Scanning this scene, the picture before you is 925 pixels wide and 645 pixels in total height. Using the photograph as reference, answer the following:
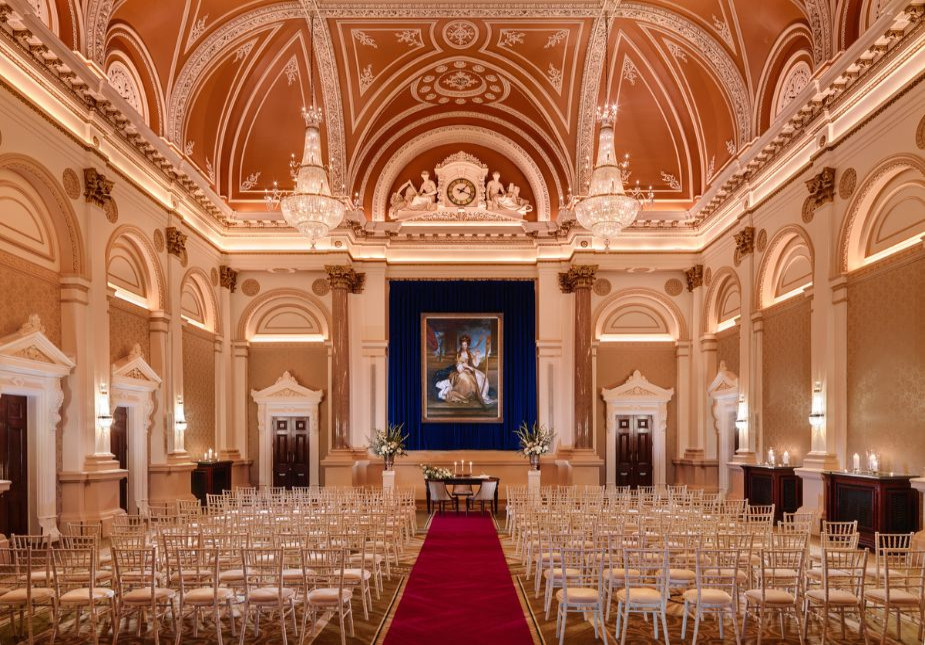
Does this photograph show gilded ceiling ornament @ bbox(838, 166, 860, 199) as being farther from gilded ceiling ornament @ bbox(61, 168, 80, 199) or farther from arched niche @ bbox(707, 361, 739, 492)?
gilded ceiling ornament @ bbox(61, 168, 80, 199)

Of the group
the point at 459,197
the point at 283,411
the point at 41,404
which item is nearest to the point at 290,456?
the point at 283,411

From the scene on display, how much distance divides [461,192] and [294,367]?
25.3 ft

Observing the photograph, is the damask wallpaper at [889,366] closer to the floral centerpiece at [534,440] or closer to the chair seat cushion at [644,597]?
the chair seat cushion at [644,597]

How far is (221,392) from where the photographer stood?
2352cm

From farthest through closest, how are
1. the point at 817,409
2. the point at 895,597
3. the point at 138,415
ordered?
the point at 138,415 → the point at 817,409 → the point at 895,597

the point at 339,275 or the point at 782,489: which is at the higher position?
the point at 339,275

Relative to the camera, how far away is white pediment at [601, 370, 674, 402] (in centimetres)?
2488

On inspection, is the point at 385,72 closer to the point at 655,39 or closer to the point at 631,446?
the point at 655,39

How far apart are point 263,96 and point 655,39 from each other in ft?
36.5

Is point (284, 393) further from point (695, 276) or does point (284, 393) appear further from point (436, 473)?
point (695, 276)

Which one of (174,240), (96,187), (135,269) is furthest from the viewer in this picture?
(174,240)

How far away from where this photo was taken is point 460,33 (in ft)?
70.8

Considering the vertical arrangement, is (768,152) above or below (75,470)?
above

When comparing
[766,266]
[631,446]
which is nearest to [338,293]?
[631,446]
